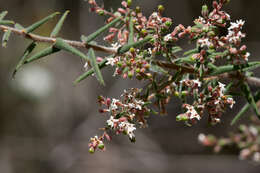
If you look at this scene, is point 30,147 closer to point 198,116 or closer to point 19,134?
point 19,134

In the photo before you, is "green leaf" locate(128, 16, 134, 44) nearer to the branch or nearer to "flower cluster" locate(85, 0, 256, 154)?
"flower cluster" locate(85, 0, 256, 154)

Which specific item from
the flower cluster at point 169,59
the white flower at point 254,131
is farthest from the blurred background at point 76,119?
the flower cluster at point 169,59

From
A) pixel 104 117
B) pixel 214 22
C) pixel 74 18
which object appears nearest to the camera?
pixel 214 22

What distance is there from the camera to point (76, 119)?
10289 millimetres

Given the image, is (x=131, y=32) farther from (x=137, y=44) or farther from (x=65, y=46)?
(x=65, y=46)

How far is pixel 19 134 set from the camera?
10.1m

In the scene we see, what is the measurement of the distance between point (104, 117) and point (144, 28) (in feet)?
22.6

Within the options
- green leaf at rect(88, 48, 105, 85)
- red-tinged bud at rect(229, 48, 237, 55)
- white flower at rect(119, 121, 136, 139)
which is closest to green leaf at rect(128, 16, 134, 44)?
green leaf at rect(88, 48, 105, 85)

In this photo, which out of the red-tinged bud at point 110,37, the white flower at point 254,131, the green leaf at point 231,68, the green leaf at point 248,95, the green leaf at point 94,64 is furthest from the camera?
the white flower at point 254,131

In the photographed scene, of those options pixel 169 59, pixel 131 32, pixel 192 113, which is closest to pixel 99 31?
pixel 131 32

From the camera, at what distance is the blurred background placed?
8594 millimetres

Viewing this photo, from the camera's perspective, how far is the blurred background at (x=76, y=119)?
8.59 m

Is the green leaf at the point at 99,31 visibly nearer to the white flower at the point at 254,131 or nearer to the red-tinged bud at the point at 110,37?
the red-tinged bud at the point at 110,37

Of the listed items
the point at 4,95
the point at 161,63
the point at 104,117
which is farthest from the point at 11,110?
the point at 161,63
